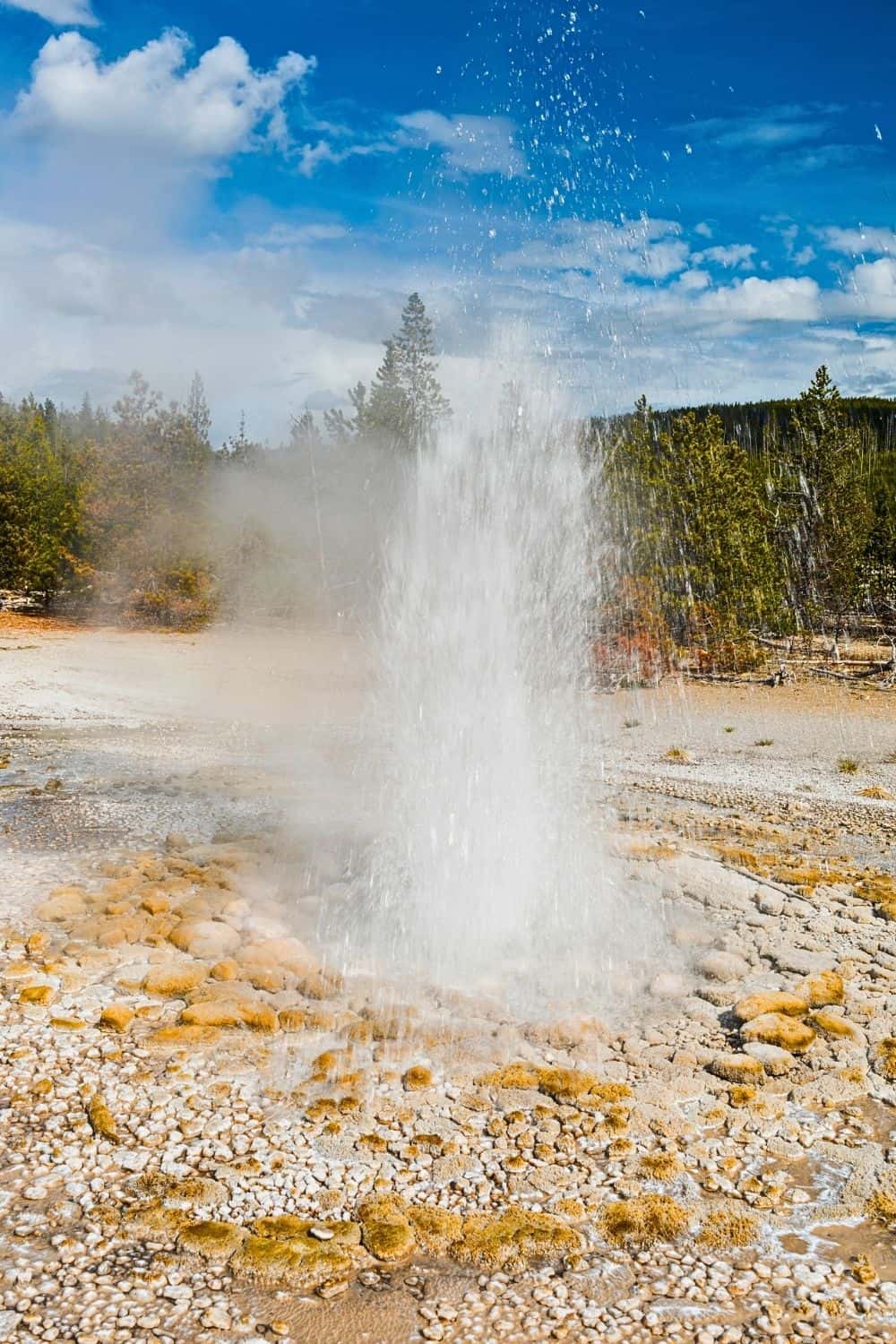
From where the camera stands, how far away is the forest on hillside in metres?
16.8

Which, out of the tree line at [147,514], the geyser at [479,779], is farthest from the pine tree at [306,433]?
the geyser at [479,779]

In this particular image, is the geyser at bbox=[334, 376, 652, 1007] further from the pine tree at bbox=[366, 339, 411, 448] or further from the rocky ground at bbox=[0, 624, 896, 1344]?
the pine tree at bbox=[366, 339, 411, 448]

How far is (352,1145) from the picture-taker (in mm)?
3973

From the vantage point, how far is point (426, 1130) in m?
4.08

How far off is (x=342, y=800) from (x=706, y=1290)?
6.52 m

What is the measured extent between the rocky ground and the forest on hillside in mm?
10230

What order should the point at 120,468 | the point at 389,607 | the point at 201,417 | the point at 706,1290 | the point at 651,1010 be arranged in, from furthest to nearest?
the point at 201,417 → the point at 120,468 → the point at 389,607 → the point at 651,1010 → the point at 706,1290

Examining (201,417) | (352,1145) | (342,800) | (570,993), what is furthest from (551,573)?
(201,417)

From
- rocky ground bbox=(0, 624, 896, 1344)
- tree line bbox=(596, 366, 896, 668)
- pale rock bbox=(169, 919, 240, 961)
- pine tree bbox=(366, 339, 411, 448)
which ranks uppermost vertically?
pine tree bbox=(366, 339, 411, 448)

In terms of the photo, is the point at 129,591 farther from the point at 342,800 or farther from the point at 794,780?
the point at 794,780

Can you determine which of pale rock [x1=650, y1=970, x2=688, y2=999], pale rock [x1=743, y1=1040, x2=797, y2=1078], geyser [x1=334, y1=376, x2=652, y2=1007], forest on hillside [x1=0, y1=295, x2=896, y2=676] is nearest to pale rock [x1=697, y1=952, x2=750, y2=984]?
pale rock [x1=650, y1=970, x2=688, y2=999]

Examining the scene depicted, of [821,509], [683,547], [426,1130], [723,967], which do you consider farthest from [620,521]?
[426,1130]

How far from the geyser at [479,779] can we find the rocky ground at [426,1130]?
0.48 m

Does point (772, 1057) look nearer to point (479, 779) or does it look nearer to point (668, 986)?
point (668, 986)
